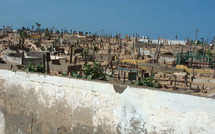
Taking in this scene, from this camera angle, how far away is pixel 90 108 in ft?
17.4

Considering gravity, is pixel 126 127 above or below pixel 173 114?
below

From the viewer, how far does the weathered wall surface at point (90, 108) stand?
4.42 metres

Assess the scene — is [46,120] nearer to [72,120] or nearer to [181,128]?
[72,120]

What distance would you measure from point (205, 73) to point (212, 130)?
72.1ft

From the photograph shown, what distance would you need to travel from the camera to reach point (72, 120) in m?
5.48

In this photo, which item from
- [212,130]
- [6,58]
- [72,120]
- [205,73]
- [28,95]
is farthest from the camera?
[205,73]

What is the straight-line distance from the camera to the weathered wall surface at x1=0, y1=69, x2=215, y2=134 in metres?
4.42

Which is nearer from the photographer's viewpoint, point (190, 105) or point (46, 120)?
point (190, 105)

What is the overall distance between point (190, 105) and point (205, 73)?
21949 millimetres

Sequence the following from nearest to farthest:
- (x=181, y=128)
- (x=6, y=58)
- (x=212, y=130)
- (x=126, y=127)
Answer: (x=212, y=130) < (x=181, y=128) < (x=126, y=127) < (x=6, y=58)

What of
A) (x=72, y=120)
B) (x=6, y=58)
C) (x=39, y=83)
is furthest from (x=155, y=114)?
(x=6, y=58)

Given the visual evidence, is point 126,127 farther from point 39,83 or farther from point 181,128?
point 39,83

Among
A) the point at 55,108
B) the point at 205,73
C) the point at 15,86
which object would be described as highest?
the point at 15,86

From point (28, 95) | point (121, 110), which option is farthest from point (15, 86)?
point (121, 110)
